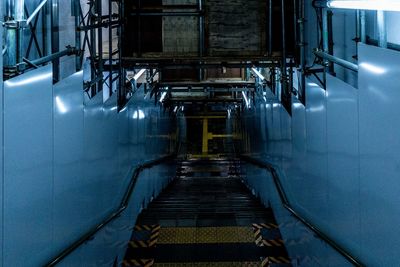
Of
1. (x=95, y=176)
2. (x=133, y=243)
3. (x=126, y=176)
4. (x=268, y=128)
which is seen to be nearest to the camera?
(x=95, y=176)

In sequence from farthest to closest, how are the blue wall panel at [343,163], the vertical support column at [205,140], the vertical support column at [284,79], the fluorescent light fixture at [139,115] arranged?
the vertical support column at [205,140], the fluorescent light fixture at [139,115], the vertical support column at [284,79], the blue wall panel at [343,163]

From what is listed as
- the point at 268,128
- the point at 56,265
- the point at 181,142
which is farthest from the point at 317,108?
the point at 181,142

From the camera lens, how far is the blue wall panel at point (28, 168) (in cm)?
287

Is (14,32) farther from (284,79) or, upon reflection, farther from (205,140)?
(205,140)

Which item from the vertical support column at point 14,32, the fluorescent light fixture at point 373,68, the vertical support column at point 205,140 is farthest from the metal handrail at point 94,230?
the vertical support column at point 205,140

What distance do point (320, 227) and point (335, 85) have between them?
1.52 metres

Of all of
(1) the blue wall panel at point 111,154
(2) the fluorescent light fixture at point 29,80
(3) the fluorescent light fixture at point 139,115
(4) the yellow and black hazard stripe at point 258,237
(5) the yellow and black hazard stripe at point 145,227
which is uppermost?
(2) the fluorescent light fixture at point 29,80

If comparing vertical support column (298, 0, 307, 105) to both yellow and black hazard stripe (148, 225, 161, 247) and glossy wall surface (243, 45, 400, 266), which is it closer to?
glossy wall surface (243, 45, 400, 266)

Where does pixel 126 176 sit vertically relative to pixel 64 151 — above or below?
below

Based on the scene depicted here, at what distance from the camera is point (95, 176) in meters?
4.95

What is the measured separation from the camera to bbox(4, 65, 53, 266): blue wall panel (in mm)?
2867

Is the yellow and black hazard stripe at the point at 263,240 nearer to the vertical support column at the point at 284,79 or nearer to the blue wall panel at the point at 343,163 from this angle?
the blue wall panel at the point at 343,163

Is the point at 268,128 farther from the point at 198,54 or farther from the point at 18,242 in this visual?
the point at 18,242

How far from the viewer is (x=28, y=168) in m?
3.15
